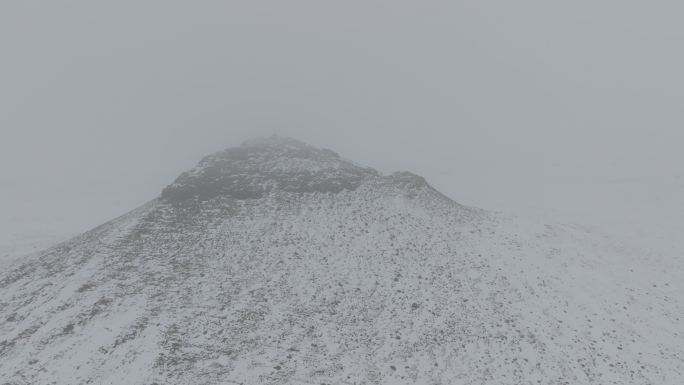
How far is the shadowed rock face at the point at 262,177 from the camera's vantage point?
28.0 metres

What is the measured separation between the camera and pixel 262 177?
32281 millimetres

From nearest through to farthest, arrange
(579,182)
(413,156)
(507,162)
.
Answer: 1. (579,182)
2. (507,162)
3. (413,156)

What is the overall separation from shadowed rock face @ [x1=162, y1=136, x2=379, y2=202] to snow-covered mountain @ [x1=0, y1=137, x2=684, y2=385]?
155 cm

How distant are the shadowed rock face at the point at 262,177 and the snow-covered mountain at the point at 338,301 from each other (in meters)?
1.55

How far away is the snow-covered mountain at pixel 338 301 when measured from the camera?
12.7 m

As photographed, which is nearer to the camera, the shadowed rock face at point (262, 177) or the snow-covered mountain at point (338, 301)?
the snow-covered mountain at point (338, 301)

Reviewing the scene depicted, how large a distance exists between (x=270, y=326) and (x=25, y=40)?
229256 mm

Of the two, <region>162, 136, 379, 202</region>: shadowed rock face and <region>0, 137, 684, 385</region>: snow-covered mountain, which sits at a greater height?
<region>162, 136, 379, 202</region>: shadowed rock face

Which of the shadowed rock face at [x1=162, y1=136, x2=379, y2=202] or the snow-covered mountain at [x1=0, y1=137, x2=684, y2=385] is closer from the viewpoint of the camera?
the snow-covered mountain at [x1=0, y1=137, x2=684, y2=385]

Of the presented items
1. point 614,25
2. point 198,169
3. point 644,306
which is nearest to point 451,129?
point 198,169

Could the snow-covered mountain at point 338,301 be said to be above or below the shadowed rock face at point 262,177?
below

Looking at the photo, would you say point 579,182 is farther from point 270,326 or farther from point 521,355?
point 270,326

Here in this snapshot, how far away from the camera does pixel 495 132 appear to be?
93938 mm

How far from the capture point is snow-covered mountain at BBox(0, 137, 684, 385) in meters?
12.7
